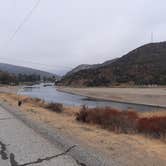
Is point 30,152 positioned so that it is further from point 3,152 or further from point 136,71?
point 136,71

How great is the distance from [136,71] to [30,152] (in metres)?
123

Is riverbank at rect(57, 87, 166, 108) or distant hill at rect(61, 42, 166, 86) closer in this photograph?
riverbank at rect(57, 87, 166, 108)

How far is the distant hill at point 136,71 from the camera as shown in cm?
11969

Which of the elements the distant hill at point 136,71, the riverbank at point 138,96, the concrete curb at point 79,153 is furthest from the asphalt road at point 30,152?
the distant hill at point 136,71

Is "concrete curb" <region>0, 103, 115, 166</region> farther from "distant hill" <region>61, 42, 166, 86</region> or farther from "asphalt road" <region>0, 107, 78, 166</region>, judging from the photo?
"distant hill" <region>61, 42, 166, 86</region>

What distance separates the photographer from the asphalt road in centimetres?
651

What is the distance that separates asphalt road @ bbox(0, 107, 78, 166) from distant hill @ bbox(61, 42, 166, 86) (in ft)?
338

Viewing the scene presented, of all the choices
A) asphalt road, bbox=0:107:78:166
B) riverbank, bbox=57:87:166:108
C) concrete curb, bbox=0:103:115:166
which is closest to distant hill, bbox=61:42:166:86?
riverbank, bbox=57:87:166:108

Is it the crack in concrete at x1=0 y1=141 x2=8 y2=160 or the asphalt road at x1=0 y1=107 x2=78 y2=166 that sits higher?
the asphalt road at x1=0 y1=107 x2=78 y2=166

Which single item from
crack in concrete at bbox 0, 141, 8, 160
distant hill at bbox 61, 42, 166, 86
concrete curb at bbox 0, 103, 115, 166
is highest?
distant hill at bbox 61, 42, 166, 86

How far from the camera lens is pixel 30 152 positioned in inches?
294

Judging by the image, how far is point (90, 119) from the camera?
15.5 meters

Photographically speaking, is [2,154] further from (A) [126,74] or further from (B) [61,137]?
(A) [126,74]

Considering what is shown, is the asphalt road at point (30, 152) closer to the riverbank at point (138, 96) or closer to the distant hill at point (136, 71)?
the riverbank at point (138, 96)
